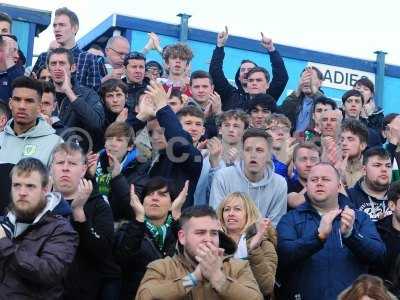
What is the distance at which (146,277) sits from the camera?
19.9ft

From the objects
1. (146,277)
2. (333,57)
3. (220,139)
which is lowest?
(146,277)

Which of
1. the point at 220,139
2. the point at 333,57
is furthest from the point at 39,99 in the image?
the point at 333,57

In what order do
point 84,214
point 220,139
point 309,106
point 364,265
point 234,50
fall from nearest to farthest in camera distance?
point 84,214 < point 364,265 < point 220,139 < point 309,106 < point 234,50

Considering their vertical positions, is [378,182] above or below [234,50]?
below

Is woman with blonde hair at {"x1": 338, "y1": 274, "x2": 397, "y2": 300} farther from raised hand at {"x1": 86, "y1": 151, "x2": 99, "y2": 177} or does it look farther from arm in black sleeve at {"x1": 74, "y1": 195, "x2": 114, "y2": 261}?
raised hand at {"x1": 86, "y1": 151, "x2": 99, "y2": 177}

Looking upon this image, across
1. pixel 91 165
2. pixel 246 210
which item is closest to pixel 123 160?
pixel 91 165

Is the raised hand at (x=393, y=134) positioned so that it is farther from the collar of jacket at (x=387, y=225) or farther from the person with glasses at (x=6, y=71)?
the person with glasses at (x=6, y=71)

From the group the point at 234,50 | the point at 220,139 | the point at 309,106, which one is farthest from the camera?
the point at 234,50

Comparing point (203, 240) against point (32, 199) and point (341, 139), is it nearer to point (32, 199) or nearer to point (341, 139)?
point (32, 199)

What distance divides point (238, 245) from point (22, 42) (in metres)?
8.53

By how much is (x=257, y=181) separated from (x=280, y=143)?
141 centimetres

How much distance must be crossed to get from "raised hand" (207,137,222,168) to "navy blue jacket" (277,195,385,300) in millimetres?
1512

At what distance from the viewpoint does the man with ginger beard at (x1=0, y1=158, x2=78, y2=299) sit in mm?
5695

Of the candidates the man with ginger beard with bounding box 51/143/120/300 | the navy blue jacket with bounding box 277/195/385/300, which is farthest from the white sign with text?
the man with ginger beard with bounding box 51/143/120/300
